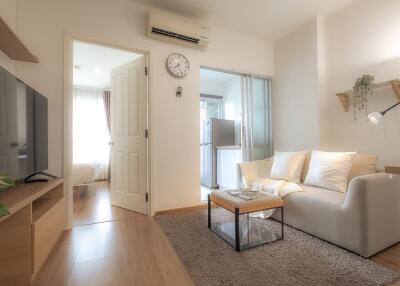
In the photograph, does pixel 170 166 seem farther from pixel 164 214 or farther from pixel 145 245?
pixel 145 245

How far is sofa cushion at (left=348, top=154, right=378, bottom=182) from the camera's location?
7.19 feet

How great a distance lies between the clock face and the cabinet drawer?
76.4 inches

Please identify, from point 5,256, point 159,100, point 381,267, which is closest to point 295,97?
point 159,100

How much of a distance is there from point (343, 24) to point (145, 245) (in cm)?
348

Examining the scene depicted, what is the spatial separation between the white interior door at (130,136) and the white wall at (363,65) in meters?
2.48

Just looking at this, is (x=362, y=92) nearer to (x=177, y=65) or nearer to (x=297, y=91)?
(x=297, y=91)

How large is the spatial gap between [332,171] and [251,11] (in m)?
2.24

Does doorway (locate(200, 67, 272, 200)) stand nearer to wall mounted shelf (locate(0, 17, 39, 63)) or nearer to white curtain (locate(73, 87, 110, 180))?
wall mounted shelf (locate(0, 17, 39, 63))

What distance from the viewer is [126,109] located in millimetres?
2979

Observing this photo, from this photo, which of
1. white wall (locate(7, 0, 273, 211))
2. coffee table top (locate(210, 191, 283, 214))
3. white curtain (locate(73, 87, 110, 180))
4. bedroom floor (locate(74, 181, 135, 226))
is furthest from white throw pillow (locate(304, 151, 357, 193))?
white curtain (locate(73, 87, 110, 180))

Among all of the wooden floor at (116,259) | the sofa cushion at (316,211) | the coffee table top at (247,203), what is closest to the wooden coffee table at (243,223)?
the coffee table top at (247,203)

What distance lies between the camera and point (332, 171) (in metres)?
2.19

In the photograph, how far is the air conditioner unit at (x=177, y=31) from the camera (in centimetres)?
A: 255

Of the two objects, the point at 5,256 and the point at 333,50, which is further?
the point at 333,50
